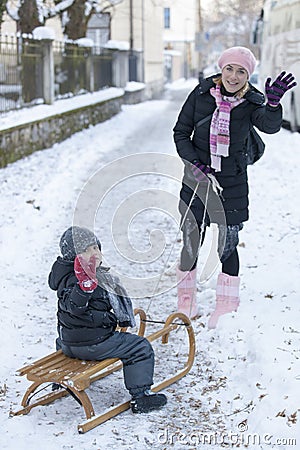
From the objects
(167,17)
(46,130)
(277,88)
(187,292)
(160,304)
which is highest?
(167,17)

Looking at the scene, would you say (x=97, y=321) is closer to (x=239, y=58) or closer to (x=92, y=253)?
(x=92, y=253)

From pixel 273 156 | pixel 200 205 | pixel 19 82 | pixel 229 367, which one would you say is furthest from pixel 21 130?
pixel 229 367

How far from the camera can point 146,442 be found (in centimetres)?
386

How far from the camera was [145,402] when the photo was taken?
166 inches

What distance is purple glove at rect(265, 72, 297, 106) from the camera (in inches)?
187

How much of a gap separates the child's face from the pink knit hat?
170 centimetres

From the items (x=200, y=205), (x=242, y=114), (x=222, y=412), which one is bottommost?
(x=222, y=412)

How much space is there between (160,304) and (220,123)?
170 centimetres

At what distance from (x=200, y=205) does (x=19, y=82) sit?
8.58 m

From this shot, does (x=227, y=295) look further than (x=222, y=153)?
Yes

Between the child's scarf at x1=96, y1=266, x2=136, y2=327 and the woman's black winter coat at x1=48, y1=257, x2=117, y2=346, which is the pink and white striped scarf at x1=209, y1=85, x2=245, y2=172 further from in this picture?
the woman's black winter coat at x1=48, y1=257, x2=117, y2=346

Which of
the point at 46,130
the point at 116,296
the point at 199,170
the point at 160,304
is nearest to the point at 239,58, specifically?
the point at 199,170

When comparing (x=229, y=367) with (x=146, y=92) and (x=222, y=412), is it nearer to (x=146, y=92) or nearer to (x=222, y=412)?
(x=222, y=412)

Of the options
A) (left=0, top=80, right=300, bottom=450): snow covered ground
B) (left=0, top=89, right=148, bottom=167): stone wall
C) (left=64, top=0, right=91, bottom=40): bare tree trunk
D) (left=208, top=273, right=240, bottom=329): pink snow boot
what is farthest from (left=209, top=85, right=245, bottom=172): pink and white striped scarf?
(left=64, top=0, right=91, bottom=40): bare tree trunk
